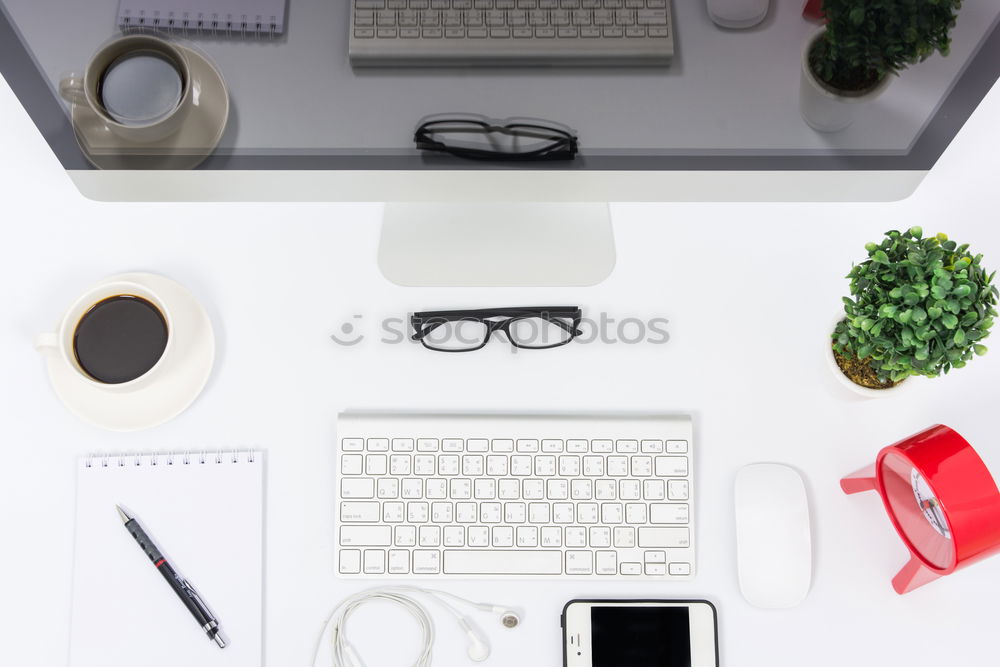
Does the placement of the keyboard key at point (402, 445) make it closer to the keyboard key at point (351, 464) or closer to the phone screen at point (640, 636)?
the keyboard key at point (351, 464)

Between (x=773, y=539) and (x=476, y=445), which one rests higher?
(x=476, y=445)

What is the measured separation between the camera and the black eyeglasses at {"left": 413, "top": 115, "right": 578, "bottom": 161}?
2.22 feet

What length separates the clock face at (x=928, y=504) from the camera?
2.46 ft

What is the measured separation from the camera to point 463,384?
89 centimetres

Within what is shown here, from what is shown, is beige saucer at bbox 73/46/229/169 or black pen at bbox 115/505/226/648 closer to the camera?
beige saucer at bbox 73/46/229/169

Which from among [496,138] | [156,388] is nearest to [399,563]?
[156,388]

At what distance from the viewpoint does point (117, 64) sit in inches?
25.6

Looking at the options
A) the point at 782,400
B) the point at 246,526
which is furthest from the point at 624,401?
the point at 246,526

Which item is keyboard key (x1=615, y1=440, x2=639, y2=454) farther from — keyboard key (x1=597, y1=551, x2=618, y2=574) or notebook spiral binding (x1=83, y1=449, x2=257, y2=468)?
notebook spiral binding (x1=83, y1=449, x2=257, y2=468)

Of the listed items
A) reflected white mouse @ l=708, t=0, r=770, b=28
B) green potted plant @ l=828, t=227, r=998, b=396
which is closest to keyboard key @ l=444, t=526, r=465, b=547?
green potted plant @ l=828, t=227, r=998, b=396

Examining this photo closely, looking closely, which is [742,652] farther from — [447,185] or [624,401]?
[447,185]

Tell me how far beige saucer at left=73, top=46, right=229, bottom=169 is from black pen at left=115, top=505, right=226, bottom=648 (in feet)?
1.28

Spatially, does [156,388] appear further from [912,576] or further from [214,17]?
[912,576]

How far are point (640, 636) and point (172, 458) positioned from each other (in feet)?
1.83
